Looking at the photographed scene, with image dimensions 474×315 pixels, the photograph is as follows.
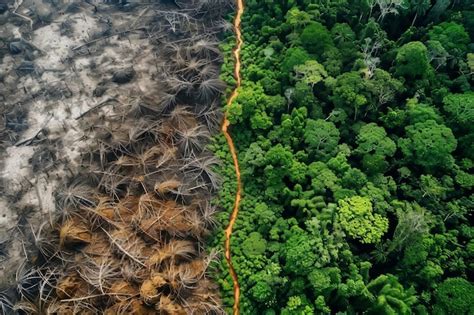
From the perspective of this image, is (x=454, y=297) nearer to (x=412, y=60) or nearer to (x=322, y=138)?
(x=322, y=138)

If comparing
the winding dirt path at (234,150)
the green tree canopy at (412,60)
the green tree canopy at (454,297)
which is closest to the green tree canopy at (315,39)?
the green tree canopy at (412,60)

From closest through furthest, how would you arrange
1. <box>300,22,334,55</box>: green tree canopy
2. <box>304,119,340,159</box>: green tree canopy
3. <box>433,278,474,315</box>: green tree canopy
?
<box>433,278,474,315</box>: green tree canopy
<box>304,119,340,159</box>: green tree canopy
<box>300,22,334,55</box>: green tree canopy

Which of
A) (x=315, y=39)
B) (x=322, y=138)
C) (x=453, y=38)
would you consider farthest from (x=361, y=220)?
(x=453, y=38)

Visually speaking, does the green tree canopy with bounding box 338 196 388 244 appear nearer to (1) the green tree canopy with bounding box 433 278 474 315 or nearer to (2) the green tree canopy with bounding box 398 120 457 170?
(1) the green tree canopy with bounding box 433 278 474 315

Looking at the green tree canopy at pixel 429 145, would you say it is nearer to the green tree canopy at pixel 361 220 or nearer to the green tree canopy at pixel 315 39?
the green tree canopy at pixel 361 220

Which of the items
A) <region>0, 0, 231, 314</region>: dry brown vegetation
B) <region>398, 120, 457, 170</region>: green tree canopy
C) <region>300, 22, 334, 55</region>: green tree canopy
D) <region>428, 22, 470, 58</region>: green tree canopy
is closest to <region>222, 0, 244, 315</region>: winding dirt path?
<region>0, 0, 231, 314</region>: dry brown vegetation
